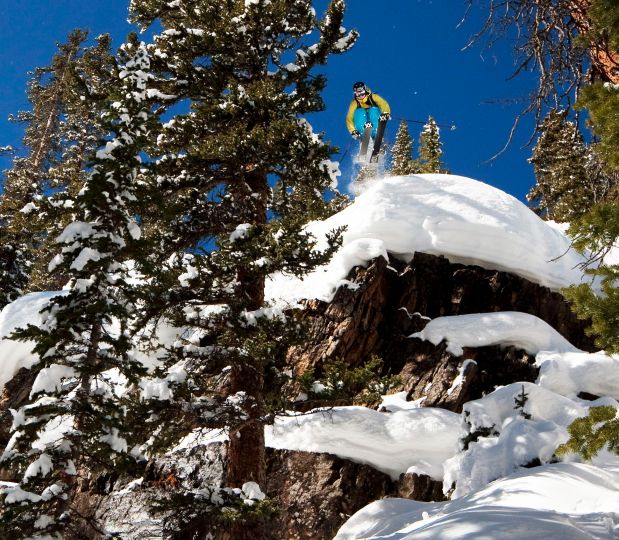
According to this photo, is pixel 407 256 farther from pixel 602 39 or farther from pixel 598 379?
pixel 602 39

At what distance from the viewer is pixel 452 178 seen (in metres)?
18.0

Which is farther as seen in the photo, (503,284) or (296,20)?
(503,284)

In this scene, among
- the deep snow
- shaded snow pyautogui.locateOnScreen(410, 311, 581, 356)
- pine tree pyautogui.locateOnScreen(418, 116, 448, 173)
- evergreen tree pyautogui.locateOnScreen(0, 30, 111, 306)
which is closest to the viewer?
the deep snow

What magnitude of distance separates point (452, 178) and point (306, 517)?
11.9 m

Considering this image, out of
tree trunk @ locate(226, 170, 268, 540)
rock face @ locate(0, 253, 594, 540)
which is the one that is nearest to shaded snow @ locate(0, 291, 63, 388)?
rock face @ locate(0, 253, 594, 540)

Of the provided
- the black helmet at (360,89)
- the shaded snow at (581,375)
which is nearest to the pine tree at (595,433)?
the shaded snow at (581,375)

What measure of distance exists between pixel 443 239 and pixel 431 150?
2237cm

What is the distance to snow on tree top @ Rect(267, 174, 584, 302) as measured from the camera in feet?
49.3

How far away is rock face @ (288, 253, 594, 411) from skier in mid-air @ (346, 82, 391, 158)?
4129mm

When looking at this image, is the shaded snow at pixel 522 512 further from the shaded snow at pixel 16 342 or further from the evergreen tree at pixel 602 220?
the shaded snow at pixel 16 342

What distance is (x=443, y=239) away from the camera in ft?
51.4

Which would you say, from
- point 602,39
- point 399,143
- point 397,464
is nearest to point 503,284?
point 397,464

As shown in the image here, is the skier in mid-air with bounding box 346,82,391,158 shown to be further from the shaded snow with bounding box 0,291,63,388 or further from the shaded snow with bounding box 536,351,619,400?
the shaded snow with bounding box 0,291,63,388

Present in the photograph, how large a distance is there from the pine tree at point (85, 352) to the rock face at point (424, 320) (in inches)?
233
